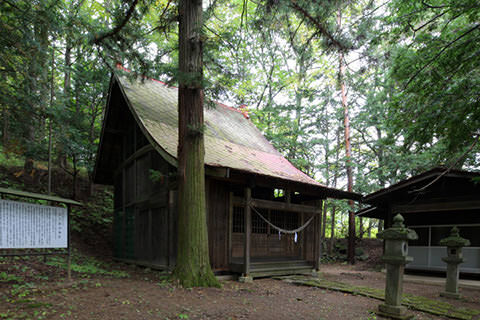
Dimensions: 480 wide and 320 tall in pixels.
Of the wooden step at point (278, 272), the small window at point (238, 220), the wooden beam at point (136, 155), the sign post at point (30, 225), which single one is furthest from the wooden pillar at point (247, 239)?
the sign post at point (30, 225)

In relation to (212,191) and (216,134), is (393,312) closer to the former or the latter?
(212,191)

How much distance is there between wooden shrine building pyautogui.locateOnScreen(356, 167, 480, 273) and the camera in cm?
1088

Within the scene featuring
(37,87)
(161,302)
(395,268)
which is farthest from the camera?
(37,87)

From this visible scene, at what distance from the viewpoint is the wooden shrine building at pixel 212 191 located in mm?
8555

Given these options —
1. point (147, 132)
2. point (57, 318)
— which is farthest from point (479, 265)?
point (57, 318)

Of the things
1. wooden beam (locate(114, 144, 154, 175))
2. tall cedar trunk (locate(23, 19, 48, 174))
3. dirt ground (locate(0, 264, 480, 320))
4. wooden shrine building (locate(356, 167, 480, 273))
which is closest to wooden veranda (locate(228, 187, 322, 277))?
dirt ground (locate(0, 264, 480, 320))

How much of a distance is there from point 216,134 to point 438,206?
8.68 metres

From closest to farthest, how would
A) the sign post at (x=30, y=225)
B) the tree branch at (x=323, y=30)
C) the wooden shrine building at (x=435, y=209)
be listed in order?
the sign post at (x=30, y=225) → the tree branch at (x=323, y=30) → the wooden shrine building at (x=435, y=209)

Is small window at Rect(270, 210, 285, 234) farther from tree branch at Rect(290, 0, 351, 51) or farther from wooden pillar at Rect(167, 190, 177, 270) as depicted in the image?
tree branch at Rect(290, 0, 351, 51)

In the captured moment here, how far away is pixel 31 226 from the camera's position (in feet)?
19.2

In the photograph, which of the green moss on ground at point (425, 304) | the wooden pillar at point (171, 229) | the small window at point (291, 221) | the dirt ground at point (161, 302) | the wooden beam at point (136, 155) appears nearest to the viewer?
the dirt ground at point (161, 302)

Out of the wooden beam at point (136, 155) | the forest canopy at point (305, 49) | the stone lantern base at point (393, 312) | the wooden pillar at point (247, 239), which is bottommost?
the stone lantern base at point (393, 312)

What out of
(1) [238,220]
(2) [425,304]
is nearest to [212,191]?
(1) [238,220]

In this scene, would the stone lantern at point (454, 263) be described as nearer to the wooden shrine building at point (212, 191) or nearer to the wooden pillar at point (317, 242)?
the wooden shrine building at point (212, 191)
